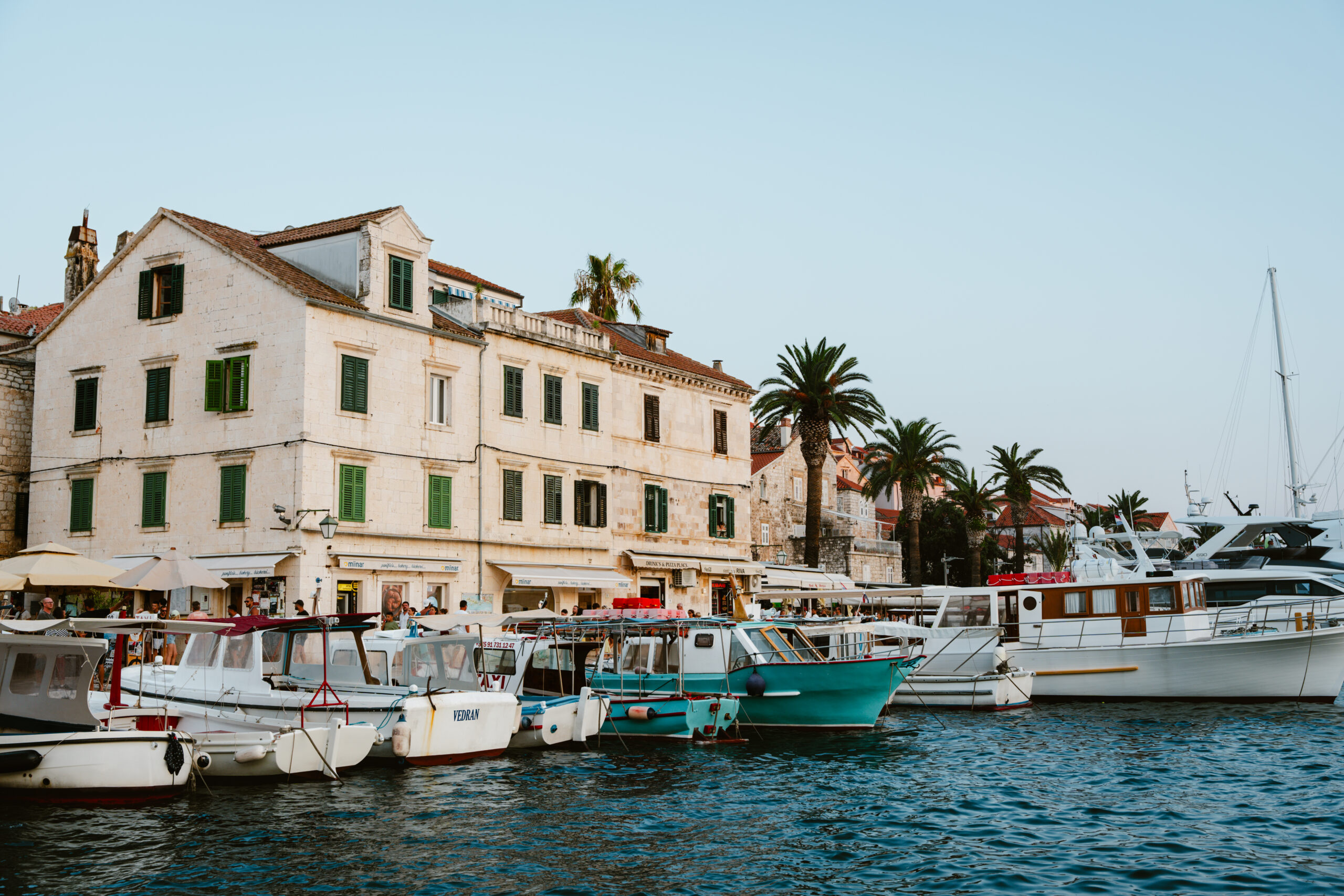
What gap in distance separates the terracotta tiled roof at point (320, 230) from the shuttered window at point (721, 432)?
15.9 metres

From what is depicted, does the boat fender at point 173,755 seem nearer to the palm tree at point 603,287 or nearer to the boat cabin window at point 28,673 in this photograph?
the boat cabin window at point 28,673

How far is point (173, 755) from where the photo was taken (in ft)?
54.3

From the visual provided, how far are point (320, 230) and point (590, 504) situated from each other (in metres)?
12.2

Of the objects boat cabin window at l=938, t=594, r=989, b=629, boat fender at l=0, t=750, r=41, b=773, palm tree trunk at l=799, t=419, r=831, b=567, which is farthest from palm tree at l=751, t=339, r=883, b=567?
boat fender at l=0, t=750, r=41, b=773

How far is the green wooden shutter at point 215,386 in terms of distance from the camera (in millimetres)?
33312

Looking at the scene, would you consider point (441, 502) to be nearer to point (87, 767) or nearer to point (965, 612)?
point (965, 612)

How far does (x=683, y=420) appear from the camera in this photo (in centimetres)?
4516

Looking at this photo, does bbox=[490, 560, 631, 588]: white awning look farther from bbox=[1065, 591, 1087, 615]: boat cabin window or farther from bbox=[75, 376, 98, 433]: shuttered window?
bbox=[1065, 591, 1087, 615]: boat cabin window

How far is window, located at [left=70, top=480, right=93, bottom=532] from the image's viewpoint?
35.0 meters

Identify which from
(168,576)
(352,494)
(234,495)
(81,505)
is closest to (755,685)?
(168,576)

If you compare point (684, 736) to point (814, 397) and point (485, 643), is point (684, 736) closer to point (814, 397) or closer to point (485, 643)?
point (485, 643)

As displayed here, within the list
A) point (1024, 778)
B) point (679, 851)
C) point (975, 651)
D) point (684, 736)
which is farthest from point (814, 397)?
point (679, 851)

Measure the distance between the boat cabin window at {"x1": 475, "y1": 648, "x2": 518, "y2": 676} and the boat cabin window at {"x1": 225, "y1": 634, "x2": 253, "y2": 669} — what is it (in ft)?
18.9

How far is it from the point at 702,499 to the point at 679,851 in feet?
102
